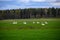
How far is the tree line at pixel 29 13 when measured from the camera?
324cm

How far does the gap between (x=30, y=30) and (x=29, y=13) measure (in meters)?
0.34

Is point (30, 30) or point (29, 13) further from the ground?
point (29, 13)

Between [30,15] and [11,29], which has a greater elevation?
[30,15]

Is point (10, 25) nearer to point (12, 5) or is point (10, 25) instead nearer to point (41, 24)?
point (12, 5)

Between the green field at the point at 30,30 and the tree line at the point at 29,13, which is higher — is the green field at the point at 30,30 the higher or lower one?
the lower one

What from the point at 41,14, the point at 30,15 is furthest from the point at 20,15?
the point at 41,14

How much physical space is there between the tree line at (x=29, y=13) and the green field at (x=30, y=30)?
0.26 feet

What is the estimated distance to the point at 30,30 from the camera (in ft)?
10.5

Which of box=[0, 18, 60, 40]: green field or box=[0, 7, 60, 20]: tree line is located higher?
box=[0, 7, 60, 20]: tree line

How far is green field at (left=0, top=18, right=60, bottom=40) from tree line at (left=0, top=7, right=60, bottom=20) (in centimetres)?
8

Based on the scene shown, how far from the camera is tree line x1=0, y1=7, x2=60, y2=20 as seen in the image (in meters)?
3.24

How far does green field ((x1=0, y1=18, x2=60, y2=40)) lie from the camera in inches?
124

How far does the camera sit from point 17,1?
322cm

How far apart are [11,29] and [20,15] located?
13.2 inches
